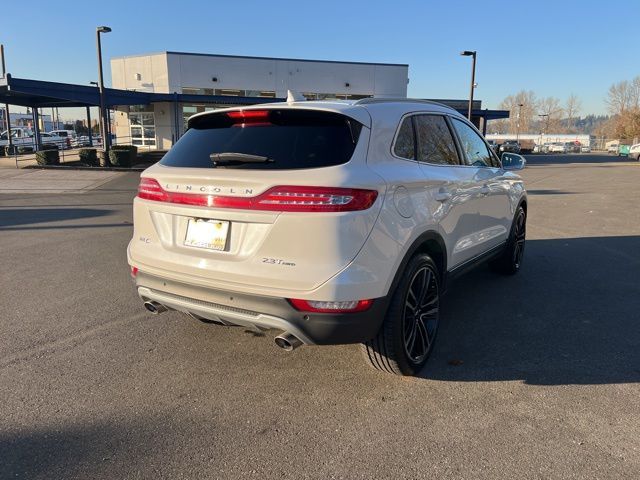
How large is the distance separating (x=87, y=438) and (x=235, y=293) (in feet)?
3.69

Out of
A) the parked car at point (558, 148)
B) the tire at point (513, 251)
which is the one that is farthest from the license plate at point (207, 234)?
the parked car at point (558, 148)

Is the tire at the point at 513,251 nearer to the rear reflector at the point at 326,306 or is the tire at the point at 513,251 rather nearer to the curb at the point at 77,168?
the rear reflector at the point at 326,306

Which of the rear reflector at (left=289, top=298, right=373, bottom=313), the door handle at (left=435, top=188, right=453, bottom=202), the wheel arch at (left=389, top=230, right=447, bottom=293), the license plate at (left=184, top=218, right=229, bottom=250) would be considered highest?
the door handle at (left=435, top=188, right=453, bottom=202)

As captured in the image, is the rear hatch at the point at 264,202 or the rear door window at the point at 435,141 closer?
the rear hatch at the point at 264,202

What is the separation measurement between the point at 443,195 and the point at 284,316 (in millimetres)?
1614

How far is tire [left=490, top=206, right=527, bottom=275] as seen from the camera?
5768 mm

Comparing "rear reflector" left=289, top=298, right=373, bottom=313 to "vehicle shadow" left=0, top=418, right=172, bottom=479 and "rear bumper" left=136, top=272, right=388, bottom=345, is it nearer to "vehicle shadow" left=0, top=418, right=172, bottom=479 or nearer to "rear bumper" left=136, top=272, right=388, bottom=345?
"rear bumper" left=136, top=272, right=388, bottom=345

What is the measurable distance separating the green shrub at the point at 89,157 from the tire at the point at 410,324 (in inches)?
913

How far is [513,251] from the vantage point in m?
5.89

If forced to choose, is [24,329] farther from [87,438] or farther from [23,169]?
[23,169]

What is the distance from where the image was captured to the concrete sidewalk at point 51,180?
52.0 feet

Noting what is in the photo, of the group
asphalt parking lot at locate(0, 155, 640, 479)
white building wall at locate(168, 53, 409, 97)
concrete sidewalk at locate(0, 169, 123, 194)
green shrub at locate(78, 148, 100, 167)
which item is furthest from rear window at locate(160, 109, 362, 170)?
white building wall at locate(168, 53, 409, 97)

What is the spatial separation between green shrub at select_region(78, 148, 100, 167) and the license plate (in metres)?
22.8

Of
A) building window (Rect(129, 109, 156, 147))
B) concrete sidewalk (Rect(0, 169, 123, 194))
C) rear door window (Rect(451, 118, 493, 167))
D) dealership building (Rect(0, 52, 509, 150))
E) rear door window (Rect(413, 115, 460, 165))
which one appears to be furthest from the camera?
building window (Rect(129, 109, 156, 147))
